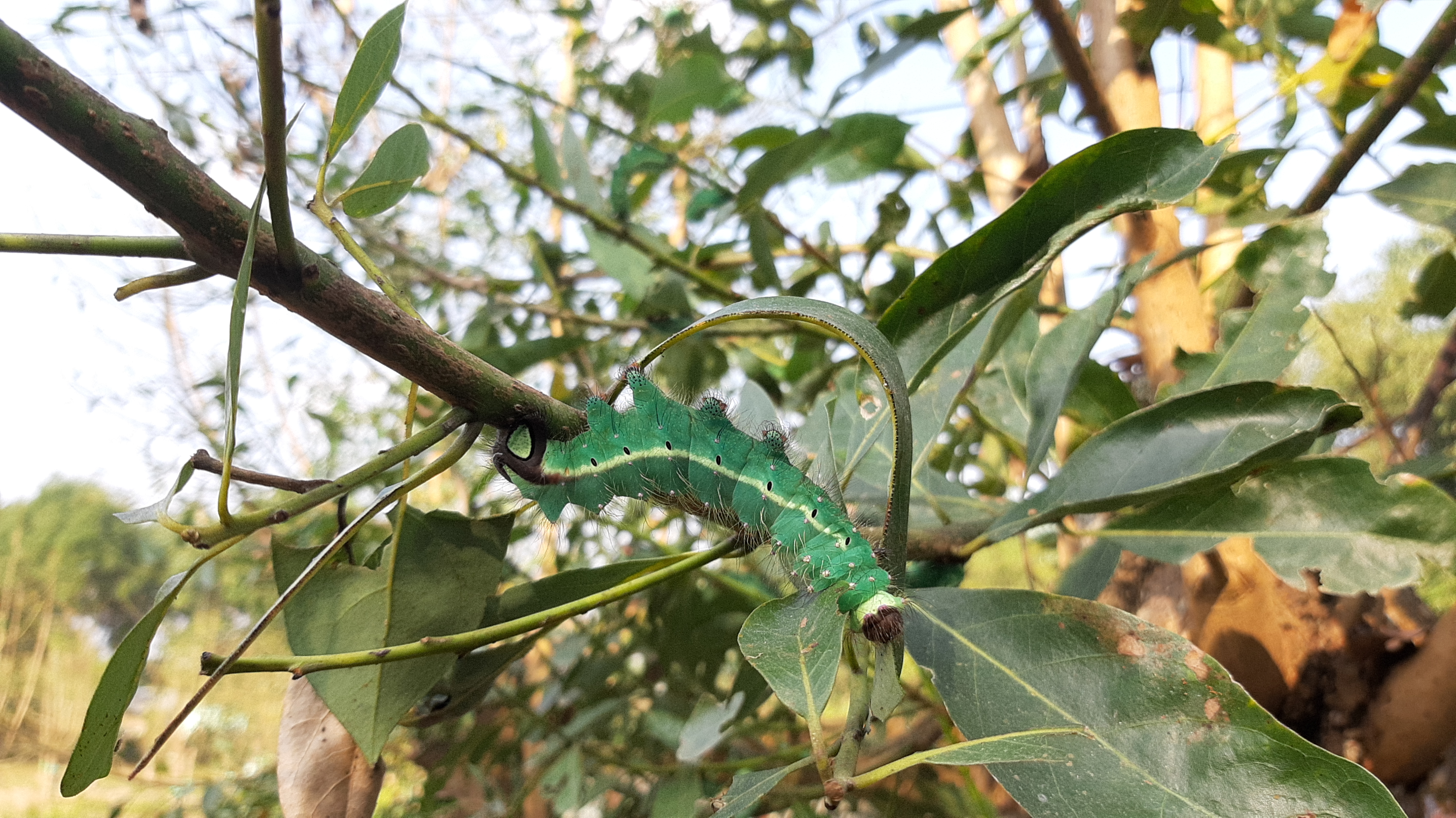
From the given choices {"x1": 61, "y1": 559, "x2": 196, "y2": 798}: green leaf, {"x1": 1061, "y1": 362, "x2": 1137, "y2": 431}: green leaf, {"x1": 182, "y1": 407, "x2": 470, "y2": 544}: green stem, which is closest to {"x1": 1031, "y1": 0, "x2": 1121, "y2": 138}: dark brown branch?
{"x1": 1061, "y1": 362, "x2": 1137, "y2": 431}: green leaf

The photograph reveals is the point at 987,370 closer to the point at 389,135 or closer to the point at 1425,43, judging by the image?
the point at 1425,43

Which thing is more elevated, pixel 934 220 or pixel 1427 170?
pixel 934 220

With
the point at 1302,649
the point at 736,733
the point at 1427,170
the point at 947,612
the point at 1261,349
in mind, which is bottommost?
the point at 1302,649

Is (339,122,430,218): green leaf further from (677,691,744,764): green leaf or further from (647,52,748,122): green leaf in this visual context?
(647,52,748,122): green leaf

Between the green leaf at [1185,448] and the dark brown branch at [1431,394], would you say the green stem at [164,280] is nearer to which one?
the green leaf at [1185,448]

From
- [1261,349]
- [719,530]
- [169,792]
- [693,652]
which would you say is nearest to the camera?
[1261,349]

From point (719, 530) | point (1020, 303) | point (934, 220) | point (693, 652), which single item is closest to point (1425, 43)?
point (1020, 303)

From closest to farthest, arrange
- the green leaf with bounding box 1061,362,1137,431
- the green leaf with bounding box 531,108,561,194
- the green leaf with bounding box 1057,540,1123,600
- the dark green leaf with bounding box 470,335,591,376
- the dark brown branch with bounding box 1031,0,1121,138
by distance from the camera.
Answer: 1. the green leaf with bounding box 1057,540,1123,600
2. the green leaf with bounding box 1061,362,1137,431
3. the dark green leaf with bounding box 470,335,591,376
4. the dark brown branch with bounding box 1031,0,1121,138
5. the green leaf with bounding box 531,108,561,194

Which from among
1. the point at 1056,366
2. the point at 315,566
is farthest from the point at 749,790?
the point at 1056,366
